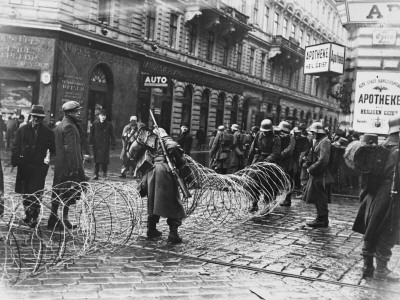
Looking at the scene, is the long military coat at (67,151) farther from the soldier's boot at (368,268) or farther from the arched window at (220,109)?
the arched window at (220,109)

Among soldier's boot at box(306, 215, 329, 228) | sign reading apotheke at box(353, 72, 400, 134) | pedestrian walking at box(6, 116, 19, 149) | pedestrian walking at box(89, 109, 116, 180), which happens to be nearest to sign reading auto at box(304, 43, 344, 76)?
soldier's boot at box(306, 215, 329, 228)

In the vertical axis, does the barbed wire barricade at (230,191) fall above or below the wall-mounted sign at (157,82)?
below

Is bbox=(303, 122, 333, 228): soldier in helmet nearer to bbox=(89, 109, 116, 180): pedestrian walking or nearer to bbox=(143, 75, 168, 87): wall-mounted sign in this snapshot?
bbox=(89, 109, 116, 180): pedestrian walking

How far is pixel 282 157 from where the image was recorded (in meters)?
10.6

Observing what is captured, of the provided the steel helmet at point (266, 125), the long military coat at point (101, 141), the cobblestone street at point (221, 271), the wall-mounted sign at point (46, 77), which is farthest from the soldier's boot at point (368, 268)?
the wall-mounted sign at point (46, 77)

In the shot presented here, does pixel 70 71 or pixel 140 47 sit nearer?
pixel 70 71

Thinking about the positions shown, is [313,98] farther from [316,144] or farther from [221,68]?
[316,144]

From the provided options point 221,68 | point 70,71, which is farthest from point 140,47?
point 221,68

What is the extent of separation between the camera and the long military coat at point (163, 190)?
6672 mm

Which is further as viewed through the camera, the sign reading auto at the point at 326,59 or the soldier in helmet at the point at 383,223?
the sign reading auto at the point at 326,59

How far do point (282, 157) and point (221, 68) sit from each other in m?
23.2

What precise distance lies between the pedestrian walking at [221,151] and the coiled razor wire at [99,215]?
4.39 meters

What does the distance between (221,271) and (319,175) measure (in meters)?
3.75

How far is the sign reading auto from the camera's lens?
12894 mm
